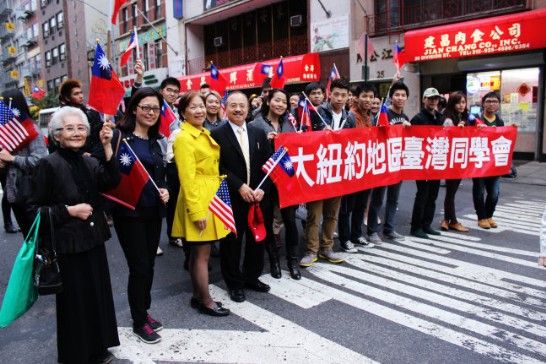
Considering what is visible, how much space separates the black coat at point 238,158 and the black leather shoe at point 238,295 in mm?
783

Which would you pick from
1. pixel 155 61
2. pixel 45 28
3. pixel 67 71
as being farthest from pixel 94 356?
pixel 45 28

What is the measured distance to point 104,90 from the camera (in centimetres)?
366

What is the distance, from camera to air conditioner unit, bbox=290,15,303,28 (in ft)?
65.6

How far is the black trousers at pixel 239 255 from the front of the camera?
4.27 m

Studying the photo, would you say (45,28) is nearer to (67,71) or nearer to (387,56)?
(67,71)

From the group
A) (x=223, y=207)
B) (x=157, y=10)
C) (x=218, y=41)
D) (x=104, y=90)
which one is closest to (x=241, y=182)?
(x=223, y=207)

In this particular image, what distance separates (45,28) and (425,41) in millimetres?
48900

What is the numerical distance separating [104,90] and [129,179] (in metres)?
0.81

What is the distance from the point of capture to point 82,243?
9.59ft

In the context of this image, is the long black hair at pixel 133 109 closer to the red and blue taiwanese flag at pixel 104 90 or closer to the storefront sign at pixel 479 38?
the red and blue taiwanese flag at pixel 104 90

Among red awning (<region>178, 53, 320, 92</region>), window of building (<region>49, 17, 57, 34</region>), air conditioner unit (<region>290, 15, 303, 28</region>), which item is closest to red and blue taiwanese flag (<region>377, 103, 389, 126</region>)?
red awning (<region>178, 53, 320, 92</region>)

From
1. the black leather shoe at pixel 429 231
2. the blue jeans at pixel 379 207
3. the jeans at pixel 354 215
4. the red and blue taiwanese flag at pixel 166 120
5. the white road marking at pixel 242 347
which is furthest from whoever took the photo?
the black leather shoe at pixel 429 231

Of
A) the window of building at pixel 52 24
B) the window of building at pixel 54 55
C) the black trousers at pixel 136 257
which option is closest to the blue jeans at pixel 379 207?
the black trousers at pixel 136 257

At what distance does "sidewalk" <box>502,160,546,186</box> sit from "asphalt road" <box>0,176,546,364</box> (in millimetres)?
6223
